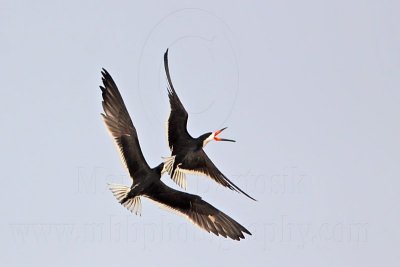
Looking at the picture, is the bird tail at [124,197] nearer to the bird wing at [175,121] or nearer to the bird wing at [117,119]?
the bird wing at [117,119]

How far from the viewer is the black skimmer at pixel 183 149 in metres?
30.6

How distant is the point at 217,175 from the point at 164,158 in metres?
1.93

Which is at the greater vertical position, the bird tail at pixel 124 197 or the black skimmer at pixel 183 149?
the black skimmer at pixel 183 149

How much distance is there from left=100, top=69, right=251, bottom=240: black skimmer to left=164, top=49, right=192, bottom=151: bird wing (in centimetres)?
129

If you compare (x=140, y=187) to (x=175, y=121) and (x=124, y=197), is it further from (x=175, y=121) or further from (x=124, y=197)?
(x=175, y=121)

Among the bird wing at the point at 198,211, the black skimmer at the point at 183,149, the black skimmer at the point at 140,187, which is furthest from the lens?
the black skimmer at the point at 183,149

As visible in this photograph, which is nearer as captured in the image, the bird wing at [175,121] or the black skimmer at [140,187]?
the black skimmer at [140,187]

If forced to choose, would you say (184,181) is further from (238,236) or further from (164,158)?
(238,236)

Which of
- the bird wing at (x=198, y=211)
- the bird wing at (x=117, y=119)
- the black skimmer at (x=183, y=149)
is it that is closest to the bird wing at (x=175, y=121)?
the black skimmer at (x=183, y=149)

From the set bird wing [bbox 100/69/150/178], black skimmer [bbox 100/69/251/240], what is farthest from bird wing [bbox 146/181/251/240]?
bird wing [bbox 100/69/150/178]

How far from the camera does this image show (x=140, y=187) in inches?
1168

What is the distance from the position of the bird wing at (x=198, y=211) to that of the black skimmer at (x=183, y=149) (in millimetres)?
864

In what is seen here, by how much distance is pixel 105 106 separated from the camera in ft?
103

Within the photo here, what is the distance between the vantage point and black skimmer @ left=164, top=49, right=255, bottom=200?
3059 centimetres
